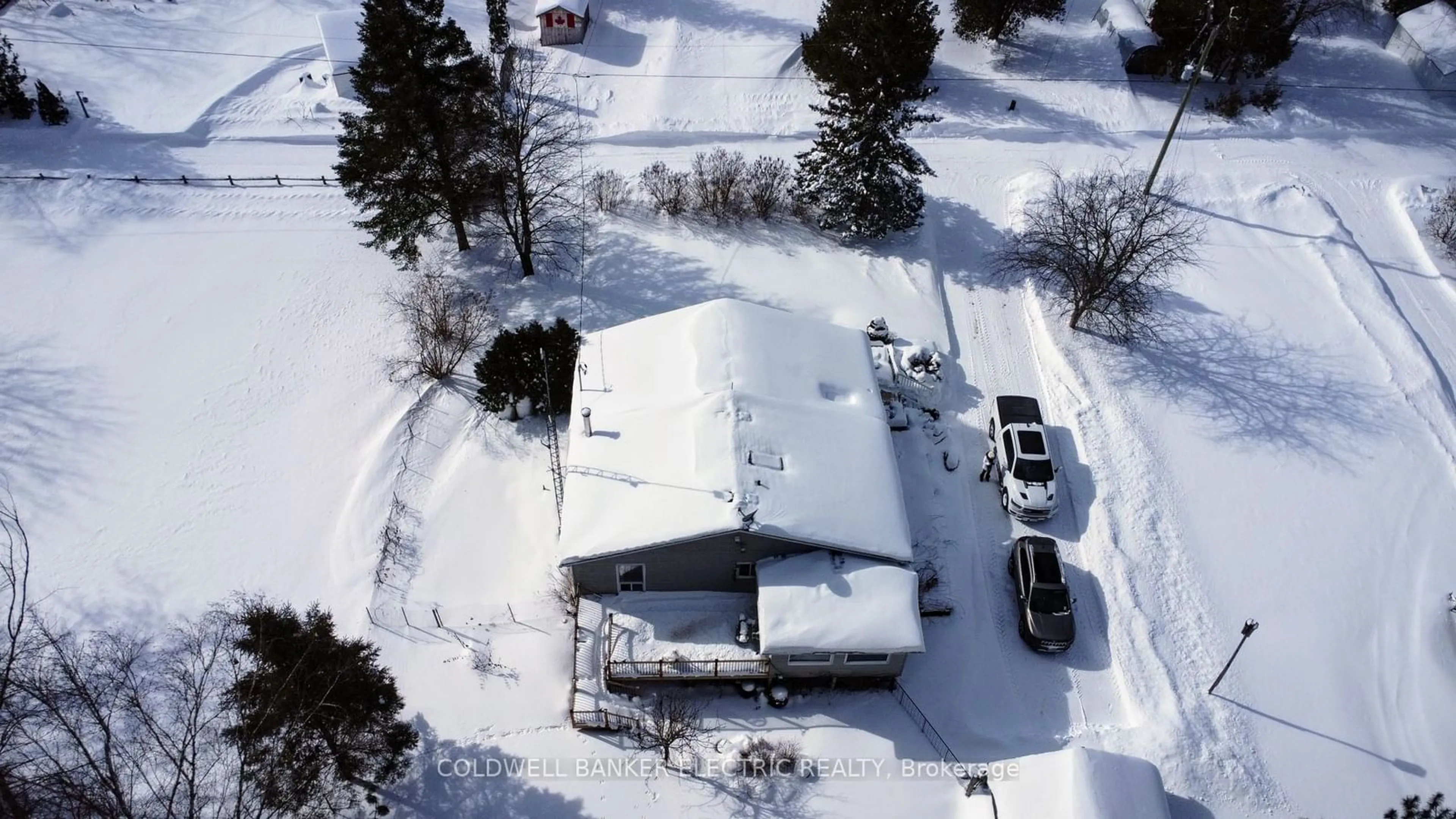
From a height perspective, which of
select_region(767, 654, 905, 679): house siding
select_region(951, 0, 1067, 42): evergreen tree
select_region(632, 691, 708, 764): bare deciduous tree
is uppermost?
select_region(951, 0, 1067, 42): evergreen tree

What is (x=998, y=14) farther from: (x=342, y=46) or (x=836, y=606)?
(x=836, y=606)

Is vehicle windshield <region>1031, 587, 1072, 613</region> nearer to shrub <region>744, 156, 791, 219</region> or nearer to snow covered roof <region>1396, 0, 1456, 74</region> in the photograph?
shrub <region>744, 156, 791, 219</region>

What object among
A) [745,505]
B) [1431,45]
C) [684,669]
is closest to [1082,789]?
[684,669]

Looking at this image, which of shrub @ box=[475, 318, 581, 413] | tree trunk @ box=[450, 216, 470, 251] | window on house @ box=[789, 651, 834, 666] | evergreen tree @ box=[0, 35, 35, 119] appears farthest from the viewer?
evergreen tree @ box=[0, 35, 35, 119]

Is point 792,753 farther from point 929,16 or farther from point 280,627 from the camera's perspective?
point 929,16

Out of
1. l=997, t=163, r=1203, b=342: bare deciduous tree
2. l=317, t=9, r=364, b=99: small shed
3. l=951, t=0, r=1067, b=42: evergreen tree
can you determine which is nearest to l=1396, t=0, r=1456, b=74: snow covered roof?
l=951, t=0, r=1067, b=42: evergreen tree

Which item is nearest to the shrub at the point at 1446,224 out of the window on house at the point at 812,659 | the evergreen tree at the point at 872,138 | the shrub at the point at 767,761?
the evergreen tree at the point at 872,138
